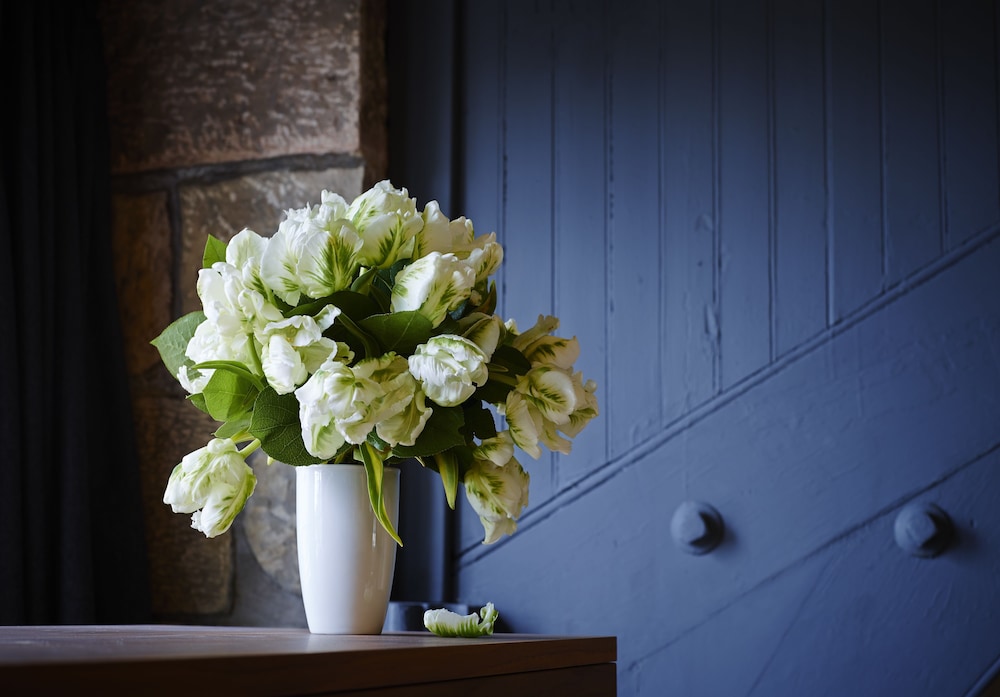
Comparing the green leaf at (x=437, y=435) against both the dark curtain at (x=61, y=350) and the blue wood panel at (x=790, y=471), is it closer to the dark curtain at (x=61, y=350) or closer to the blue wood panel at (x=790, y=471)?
the blue wood panel at (x=790, y=471)

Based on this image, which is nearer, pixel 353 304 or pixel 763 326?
pixel 353 304

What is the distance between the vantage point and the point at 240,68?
2.09 meters

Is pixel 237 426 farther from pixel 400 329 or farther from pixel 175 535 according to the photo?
pixel 175 535

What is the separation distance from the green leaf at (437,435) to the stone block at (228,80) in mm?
1045

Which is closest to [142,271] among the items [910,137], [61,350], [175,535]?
[61,350]

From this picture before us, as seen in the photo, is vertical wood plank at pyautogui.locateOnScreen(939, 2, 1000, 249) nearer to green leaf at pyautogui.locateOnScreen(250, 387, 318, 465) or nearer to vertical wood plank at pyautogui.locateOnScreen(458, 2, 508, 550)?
vertical wood plank at pyautogui.locateOnScreen(458, 2, 508, 550)

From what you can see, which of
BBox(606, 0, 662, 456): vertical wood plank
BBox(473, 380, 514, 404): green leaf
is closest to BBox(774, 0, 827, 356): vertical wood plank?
BBox(606, 0, 662, 456): vertical wood plank

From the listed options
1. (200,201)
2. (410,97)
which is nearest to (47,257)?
(200,201)

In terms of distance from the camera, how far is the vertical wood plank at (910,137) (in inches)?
70.3

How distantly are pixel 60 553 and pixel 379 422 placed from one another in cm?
110

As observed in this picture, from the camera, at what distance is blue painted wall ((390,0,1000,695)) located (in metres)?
1.73

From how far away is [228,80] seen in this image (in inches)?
82.2

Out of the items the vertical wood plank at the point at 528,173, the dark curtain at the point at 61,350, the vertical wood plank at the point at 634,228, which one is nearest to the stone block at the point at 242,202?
the dark curtain at the point at 61,350

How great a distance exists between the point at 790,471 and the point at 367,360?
1.02m
